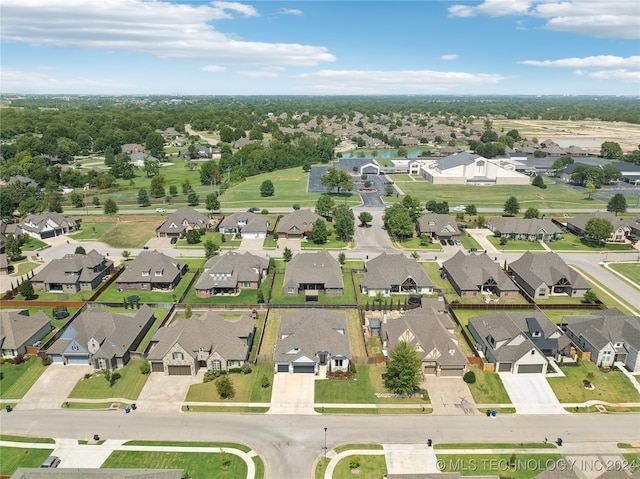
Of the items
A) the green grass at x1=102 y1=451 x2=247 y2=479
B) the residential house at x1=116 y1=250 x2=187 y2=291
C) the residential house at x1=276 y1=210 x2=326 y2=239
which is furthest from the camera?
the residential house at x1=276 y1=210 x2=326 y2=239

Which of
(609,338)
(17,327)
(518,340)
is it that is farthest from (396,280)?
(17,327)

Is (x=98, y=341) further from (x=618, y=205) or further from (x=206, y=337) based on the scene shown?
(x=618, y=205)

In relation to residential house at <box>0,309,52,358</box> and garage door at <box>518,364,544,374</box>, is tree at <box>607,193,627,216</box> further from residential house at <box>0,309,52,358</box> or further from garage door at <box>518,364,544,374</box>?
residential house at <box>0,309,52,358</box>

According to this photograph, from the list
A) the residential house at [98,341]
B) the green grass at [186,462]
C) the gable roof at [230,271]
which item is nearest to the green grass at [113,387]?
the residential house at [98,341]

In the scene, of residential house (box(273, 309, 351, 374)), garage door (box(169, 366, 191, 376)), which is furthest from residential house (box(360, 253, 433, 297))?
garage door (box(169, 366, 191, 376))

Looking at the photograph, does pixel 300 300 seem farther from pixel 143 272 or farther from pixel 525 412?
pixel 525 412

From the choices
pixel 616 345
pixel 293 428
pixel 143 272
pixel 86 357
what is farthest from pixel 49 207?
pixel 616 345

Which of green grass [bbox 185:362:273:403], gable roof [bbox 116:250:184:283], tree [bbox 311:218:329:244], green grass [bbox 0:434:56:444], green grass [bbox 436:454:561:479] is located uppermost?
tree [bbox 311:218:329:244]
